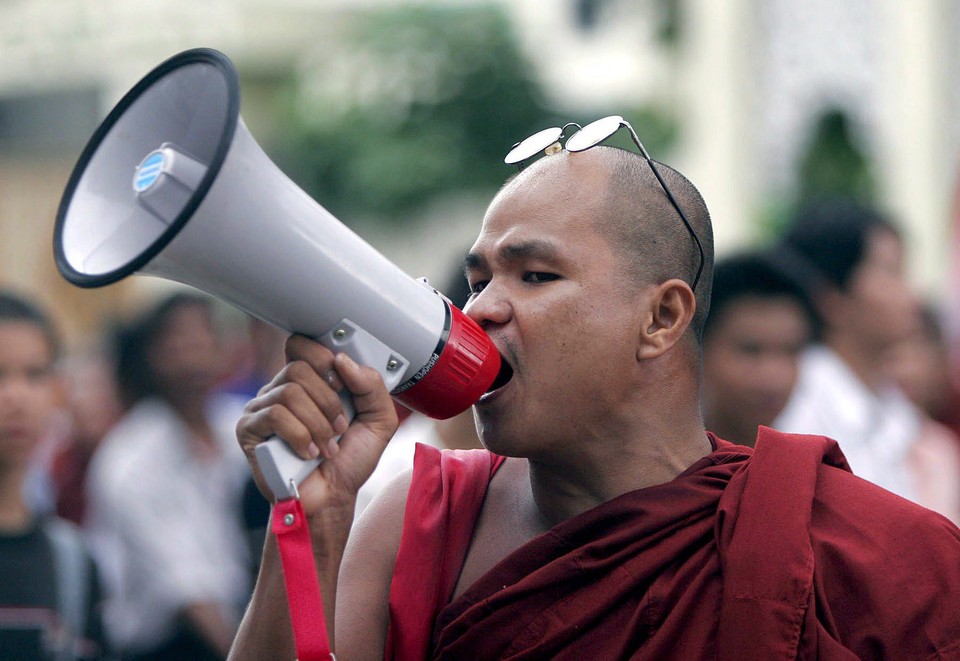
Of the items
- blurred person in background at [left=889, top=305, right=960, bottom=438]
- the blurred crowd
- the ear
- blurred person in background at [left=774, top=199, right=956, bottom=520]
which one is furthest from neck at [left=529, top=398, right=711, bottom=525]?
blurred person in background at [left=889, top=305, right=960, bottom=438]

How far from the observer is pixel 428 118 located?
3133 cm

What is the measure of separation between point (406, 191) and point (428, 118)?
1.81 m

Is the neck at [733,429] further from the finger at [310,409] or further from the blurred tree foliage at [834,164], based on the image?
the blurred tree foliage at [834,164]

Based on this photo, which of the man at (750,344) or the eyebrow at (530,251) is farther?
the man at (750,344)

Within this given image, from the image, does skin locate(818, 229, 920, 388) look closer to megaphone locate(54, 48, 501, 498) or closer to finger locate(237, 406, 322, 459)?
megaphone locate(54, 48, 501, 498)

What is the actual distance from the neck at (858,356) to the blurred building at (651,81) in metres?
6.43

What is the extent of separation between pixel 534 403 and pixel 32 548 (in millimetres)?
2350

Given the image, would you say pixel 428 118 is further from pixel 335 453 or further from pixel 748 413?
pixel 335 453

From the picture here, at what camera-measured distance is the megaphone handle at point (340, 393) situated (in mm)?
2312

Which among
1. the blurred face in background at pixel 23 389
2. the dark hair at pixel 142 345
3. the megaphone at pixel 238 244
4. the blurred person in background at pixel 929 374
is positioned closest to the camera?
the megaphone at pixel 238 244

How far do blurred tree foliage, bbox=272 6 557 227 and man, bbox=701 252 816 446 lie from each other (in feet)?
81.9

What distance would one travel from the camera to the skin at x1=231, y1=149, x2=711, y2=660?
7.85 ft

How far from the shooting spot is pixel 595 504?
266 cm

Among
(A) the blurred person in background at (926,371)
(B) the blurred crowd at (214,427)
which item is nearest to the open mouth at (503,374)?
(B) the blurred crowd at (214,427)
